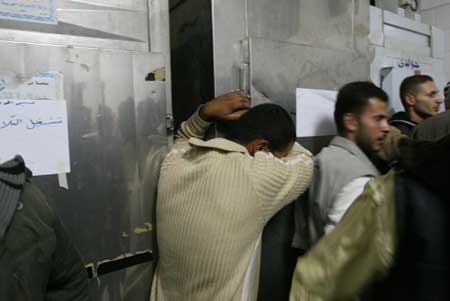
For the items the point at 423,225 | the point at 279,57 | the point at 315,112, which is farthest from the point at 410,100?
the point at 423,225

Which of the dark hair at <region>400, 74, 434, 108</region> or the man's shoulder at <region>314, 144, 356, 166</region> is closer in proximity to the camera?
the man's shoulder at <region>314, 144, 356, 166</region>

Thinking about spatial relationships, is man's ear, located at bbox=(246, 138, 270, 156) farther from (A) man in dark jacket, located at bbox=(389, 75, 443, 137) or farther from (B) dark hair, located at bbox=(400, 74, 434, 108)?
(B) dark hair, located at bbox=(400, 74, 434, 108)

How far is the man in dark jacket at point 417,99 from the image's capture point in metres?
1.72

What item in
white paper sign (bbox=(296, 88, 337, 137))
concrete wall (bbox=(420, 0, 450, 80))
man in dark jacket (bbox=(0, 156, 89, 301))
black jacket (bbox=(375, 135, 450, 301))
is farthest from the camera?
concrete wall (bbox=(420, 0, 450, 80))

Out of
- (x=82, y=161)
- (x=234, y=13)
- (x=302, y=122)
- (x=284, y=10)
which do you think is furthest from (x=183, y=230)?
(x=284, y=10)

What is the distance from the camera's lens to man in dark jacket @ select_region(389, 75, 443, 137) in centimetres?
172

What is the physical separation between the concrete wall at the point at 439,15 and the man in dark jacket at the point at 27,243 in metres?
2.76

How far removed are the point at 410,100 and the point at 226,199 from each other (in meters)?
1.29

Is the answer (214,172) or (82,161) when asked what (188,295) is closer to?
(214,172)

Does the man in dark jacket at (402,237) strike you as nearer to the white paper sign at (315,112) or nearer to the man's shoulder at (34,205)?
the man's shoulder at (34,205)

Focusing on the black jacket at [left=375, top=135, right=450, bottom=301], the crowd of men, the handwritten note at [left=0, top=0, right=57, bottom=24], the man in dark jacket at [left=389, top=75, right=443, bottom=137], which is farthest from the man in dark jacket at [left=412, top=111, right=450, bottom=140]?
the handwritten note at [left=0, top=0, right=57, bottom=24]

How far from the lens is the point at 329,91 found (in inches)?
54.1

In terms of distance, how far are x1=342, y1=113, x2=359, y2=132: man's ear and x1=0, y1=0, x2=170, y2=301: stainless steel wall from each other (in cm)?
61

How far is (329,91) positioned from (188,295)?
2.98 ft
